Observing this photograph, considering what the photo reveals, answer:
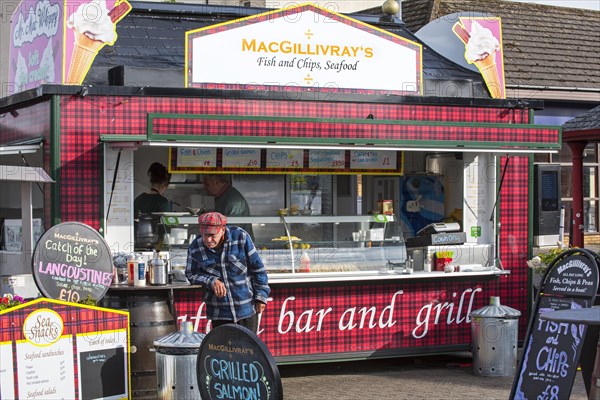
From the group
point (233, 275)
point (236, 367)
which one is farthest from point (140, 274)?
point (236, 367)

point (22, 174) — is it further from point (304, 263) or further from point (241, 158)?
point (304, 263)

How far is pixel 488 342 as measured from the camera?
34.8ft

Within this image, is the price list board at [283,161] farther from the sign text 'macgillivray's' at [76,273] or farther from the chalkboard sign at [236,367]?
the chalkboard sign at [236,367]

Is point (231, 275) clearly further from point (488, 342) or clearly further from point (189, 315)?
point (488, 342)

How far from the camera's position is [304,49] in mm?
11266

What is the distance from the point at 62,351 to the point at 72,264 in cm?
78

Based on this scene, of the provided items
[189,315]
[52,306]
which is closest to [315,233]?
[189,315]

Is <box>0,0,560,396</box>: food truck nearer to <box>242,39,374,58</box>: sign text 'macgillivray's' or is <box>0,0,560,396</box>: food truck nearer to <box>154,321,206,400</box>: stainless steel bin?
<box>242,39,374,58</box>: sign text 'macgillivray's'

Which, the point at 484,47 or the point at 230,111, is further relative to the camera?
the point at 484,47

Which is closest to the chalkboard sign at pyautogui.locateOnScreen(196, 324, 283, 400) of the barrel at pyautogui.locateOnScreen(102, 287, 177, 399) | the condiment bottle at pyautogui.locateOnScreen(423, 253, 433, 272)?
the barrel at pyautogui.locateOnScreen(102, 287, 177, 399)

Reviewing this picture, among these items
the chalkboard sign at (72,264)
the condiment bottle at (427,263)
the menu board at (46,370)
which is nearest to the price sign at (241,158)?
the condiment bottle at (427,263)

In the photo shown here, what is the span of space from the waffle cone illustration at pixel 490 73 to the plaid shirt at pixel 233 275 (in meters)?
4.75

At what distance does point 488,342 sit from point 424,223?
247 cm

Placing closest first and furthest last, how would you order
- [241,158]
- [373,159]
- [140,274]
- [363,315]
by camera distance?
[140,274] < [363,315] < [241,158] < [373,159]
